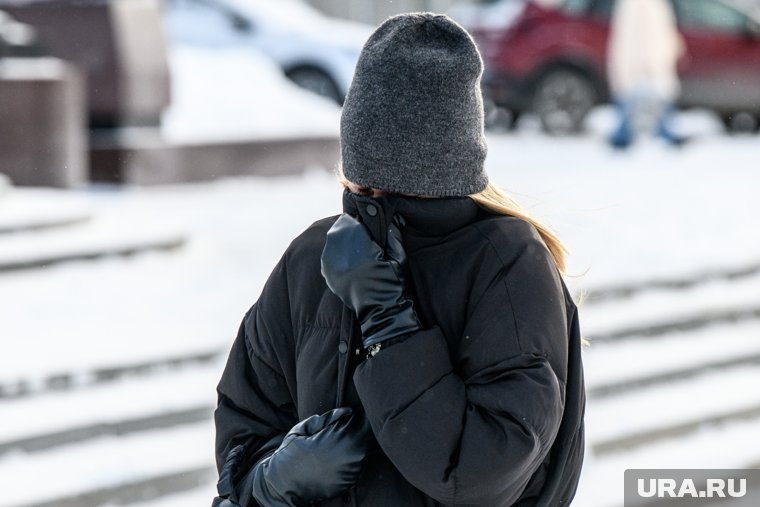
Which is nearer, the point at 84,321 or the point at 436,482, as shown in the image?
the point at 436,482

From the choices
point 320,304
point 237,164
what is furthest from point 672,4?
point 320,304

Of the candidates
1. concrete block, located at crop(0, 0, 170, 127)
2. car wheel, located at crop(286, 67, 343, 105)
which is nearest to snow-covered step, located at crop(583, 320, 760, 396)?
concrete block, located at crop(0, 0, 170, 127)

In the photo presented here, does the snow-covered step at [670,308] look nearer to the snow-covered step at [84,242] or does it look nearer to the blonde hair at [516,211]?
the snow-covered step at [84,242]

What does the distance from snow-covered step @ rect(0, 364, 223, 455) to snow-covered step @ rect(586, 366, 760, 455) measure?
1767 millimetres

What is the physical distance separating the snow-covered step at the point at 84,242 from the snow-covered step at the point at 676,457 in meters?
2.82

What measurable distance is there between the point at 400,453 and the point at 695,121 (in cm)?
1489

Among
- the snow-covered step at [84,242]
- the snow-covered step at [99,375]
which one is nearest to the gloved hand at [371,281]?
the snow-covered step at [99,375]

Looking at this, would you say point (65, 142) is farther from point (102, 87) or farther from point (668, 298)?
point (668, 298)

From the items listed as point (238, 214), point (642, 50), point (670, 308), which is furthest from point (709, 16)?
point (670, 308)

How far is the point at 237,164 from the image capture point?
383 inches

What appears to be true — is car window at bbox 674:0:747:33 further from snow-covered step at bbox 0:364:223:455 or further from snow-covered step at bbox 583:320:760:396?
snow-covered step at bbox 0:364:223:455

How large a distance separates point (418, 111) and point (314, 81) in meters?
11.3

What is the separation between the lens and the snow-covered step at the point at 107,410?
473cm

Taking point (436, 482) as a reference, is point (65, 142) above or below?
below
